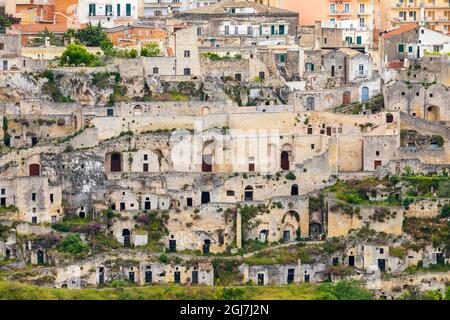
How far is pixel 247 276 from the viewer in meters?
98.9

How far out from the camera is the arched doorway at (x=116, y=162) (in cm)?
10419

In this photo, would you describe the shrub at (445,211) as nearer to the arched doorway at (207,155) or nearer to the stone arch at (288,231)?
the stone arch at (288,231)

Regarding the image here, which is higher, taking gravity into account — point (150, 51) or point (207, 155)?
point (150, 51)

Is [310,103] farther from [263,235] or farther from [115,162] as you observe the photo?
[115,162]

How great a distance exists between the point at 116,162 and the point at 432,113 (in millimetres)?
14120

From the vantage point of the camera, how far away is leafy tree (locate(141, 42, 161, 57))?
110 meters

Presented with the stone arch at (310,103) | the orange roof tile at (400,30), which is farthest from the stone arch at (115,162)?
the orange roof tile at (400,30)

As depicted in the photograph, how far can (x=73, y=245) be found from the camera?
98750 millimetres

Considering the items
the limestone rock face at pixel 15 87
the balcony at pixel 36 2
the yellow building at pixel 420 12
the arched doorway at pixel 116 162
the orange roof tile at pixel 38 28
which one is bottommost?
the arched doorway at pixel 116 162

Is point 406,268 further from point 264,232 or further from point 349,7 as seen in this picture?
point 349,7

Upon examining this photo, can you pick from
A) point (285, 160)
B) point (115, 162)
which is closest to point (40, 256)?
point (115, 162)

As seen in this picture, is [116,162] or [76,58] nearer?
[116,162]

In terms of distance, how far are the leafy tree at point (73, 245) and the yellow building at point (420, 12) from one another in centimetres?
2683
